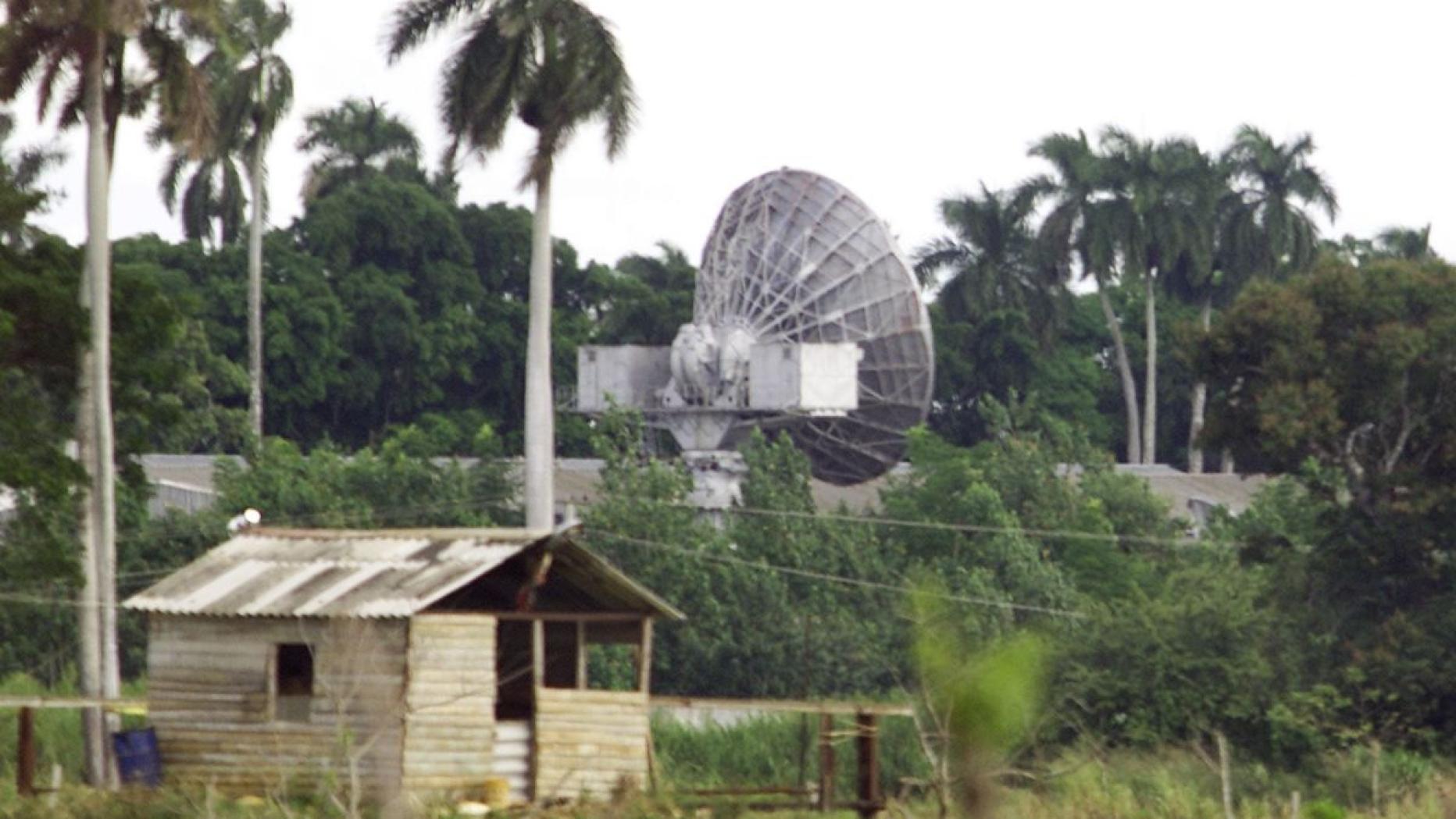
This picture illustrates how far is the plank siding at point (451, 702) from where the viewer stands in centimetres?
2511

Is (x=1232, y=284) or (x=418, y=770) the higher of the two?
(x=1232, y=284)

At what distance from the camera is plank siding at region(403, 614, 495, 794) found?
25109mm

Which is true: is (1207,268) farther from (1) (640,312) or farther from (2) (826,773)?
(2) (826,773)

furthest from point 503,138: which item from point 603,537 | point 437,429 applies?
point 437,429

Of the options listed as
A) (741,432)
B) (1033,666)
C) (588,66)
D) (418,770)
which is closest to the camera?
(1033,666)

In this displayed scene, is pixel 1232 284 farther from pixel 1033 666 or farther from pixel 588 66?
pixel 1033 666

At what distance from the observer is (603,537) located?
5622 cm

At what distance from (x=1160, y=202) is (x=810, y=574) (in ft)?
118

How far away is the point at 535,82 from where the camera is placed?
45.5 metres

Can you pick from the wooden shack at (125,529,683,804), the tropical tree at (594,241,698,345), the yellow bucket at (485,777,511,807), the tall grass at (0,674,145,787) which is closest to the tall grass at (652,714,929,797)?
the tall grass at (0,674,145,787)

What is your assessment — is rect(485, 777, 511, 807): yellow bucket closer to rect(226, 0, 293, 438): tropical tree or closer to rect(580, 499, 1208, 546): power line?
rect(580, 499, 1208, 546): power line

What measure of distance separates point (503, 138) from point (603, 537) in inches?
500

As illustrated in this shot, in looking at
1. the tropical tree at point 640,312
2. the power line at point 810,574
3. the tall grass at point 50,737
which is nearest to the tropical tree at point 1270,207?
the tropical tree at point 640,312

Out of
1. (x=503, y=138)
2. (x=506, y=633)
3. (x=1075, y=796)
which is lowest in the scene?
(x=1075, y=796)
